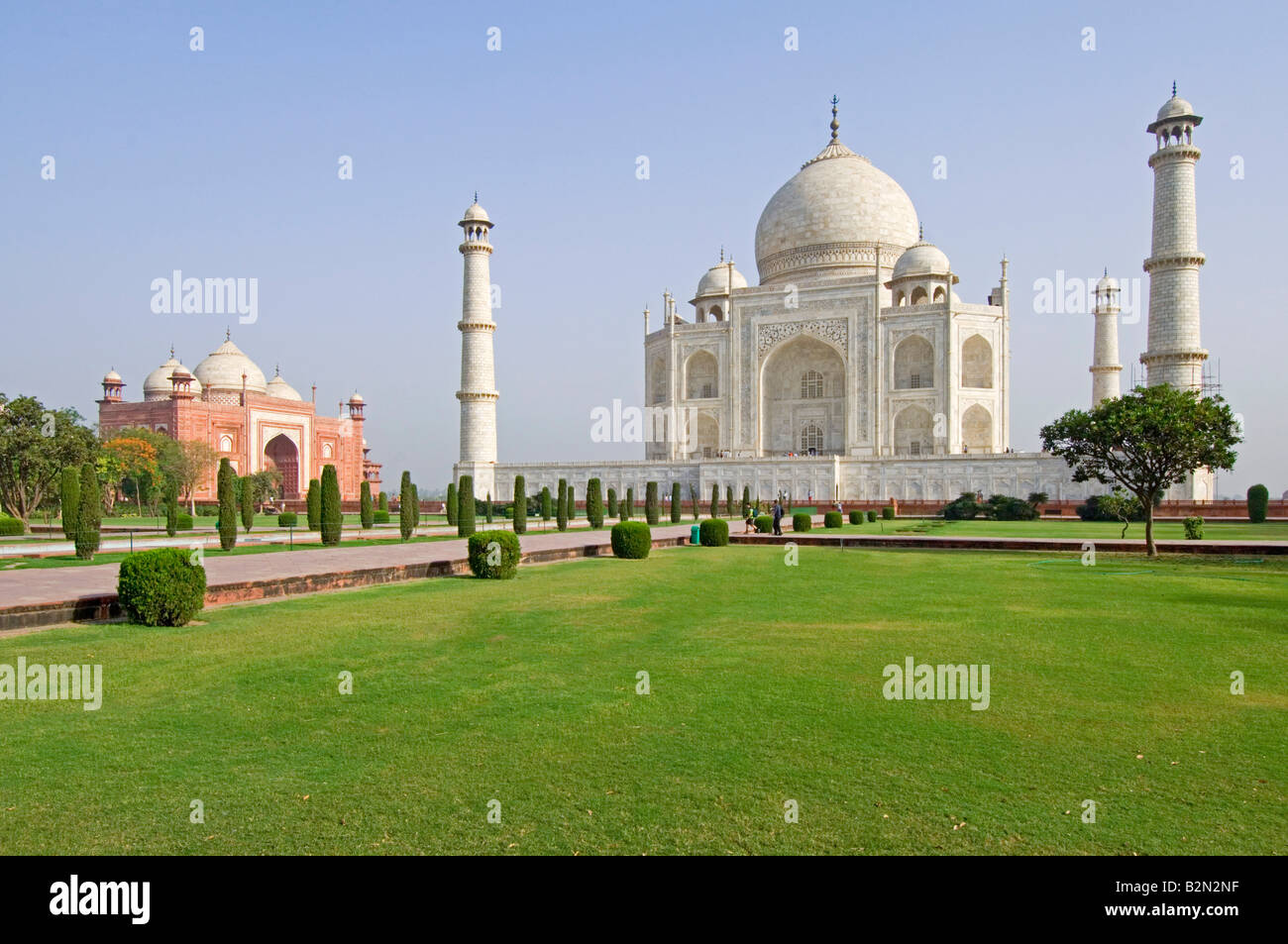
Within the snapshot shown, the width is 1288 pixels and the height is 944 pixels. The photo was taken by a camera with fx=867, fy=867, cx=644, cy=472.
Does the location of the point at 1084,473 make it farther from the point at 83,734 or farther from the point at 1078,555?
the point at 83,734

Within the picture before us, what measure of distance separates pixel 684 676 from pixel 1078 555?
35.7 feet

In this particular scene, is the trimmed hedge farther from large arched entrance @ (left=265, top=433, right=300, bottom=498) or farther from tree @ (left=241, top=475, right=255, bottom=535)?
large arched entrance @ (left=265, top=433, right=300, bottom=498)

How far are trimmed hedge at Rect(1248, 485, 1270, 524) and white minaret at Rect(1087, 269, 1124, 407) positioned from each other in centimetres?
1408

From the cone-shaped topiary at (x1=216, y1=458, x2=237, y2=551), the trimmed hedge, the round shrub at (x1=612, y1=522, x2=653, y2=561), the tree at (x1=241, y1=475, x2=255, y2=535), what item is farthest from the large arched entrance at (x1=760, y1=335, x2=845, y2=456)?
the cone-shaped topiary at (x1=216, y1=458, x2=237, y2=551)

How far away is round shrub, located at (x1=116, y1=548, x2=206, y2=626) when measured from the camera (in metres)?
6.84

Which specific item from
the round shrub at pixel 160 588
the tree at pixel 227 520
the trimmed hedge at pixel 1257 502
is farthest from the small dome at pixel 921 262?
the round shrub at pixel 160 588

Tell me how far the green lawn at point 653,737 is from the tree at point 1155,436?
7695 millimetres

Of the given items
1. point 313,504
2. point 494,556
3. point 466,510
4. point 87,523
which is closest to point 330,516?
point 466,510

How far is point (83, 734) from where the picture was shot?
154 inches

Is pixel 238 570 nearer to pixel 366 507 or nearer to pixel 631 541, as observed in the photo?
pixel 631 541

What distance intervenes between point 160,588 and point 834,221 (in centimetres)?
3932
